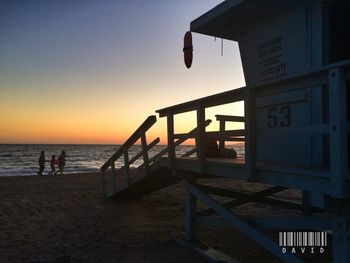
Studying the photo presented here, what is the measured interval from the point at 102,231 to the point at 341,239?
5.54m

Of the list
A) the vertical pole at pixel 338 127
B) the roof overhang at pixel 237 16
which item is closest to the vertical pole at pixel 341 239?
the vertical pole at pixel 338 127

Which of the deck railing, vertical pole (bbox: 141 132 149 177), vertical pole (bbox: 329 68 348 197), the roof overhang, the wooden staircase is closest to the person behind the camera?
vertical pole (bbox: 329 68 348 197)

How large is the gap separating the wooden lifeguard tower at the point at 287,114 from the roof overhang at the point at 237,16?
0.6 inches

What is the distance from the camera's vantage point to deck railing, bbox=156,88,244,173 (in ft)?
16.6

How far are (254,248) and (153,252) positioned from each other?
6.31 ft

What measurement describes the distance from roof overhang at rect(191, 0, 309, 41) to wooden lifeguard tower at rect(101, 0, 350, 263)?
0.02 m

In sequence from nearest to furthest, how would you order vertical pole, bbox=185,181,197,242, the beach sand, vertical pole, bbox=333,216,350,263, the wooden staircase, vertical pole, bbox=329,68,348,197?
vertical pole, bbox=329,68,348,197 → vertical pole, bbox=333,216,350,263 → the beach sand → vertical pole, bbox=185,181,197,242 → the wooden staircase

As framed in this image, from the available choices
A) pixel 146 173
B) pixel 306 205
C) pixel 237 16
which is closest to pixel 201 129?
pixel 237 16

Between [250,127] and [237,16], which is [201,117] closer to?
[250,127]

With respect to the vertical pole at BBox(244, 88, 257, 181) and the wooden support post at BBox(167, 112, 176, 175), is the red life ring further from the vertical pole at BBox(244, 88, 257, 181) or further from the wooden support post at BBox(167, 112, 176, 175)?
the vertical pole at BBox(244, 88, 257, 181)

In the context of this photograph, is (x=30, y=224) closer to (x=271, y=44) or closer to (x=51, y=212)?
(x=51, y=212)

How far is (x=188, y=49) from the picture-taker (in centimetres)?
712

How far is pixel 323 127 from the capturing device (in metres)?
3.61

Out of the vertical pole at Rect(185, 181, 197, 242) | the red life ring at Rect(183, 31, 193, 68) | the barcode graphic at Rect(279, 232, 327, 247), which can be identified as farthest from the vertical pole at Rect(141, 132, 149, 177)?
the barcode graphic at Rect(279, 232, 327, 247)
